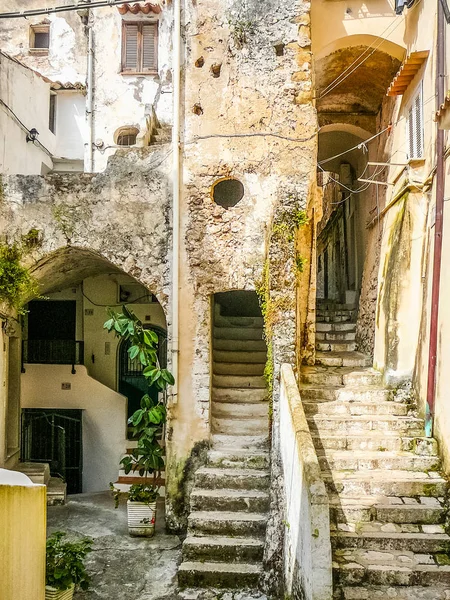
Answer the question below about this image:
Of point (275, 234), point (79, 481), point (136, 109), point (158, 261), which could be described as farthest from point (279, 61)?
point (79, 481)

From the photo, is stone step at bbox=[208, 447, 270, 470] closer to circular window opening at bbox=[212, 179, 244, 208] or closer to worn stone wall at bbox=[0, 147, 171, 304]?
worn stone wall at bbox=[0, 147, 171, 304]

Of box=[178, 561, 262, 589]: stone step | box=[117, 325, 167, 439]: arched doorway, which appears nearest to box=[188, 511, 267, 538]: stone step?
box=[178, 561, 262, 589]: stone step

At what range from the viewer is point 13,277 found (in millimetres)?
10000

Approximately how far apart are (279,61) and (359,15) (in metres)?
2.24

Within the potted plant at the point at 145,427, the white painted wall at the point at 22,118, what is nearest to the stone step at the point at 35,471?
the potted plant at the point at 145,427

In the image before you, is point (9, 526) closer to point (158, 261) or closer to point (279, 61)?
point (158, 261)

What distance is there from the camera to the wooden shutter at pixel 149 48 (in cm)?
1709

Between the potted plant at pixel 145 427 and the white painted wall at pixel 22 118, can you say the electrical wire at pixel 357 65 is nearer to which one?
the potted plant at pixel 145 427

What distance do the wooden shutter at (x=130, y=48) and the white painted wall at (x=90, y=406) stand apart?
9330 mm

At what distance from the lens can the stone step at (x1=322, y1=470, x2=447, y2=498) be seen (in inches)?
276

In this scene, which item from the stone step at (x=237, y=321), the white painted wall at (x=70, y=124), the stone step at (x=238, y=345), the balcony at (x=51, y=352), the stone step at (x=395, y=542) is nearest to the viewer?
the stone step at (x=395, y=542)

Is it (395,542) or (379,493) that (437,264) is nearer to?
(379,493)

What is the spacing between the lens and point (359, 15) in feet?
35.7

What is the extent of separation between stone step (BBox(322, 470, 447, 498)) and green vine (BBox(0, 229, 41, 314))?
626 cm
